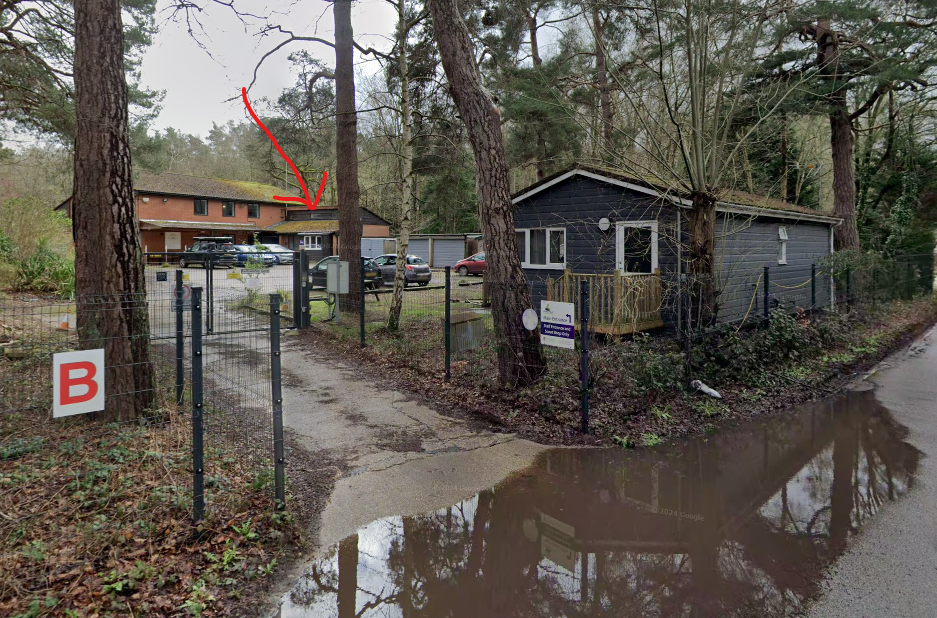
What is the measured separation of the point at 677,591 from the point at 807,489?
237 centimetres

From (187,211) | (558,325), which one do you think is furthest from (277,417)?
(187,211)

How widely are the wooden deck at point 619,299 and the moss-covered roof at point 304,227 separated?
3079 cm

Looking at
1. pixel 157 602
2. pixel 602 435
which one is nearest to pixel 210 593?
pixel 157 602

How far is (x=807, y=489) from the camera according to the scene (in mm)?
4961

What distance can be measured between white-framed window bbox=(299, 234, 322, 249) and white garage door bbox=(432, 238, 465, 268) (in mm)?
9090

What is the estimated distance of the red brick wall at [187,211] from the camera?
3925 centimetres

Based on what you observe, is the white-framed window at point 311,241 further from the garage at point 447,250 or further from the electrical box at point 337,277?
the electrical box at point 337,277

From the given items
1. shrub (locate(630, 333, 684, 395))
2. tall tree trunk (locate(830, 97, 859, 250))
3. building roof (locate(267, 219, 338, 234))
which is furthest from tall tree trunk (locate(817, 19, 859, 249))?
building roof (locate(267, 219, 338, 234))

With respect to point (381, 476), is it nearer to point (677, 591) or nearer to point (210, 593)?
point (210, 593)

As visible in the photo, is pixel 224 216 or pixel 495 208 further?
pixel 224 216

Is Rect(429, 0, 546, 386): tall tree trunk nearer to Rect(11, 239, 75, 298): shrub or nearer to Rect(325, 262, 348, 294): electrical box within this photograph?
Rect(325, 262, 348, 294): electrical box

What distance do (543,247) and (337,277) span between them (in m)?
5.10

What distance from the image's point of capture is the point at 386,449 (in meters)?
5.81

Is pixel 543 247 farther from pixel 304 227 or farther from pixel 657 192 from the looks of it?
pixel 304 227
